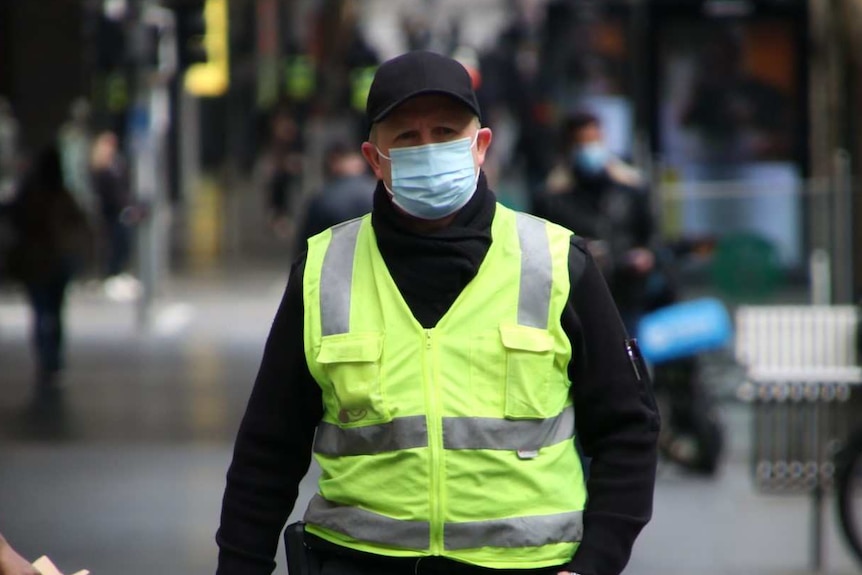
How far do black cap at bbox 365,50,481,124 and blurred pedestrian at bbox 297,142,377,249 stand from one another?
6.34 meters

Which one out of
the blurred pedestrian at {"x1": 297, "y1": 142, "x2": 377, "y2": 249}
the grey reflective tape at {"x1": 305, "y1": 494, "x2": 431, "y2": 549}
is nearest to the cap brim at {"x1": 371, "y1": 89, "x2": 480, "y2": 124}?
the grey reflective tape at {"x1": 305, "y1": 494, "x2": 431, "y2": 549}

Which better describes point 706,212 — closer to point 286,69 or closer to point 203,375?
point 203,375

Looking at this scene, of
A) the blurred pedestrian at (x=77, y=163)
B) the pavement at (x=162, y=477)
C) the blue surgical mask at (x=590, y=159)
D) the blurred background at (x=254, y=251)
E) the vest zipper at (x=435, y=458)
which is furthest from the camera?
the blurred pedestrian at (x=77, y=163)

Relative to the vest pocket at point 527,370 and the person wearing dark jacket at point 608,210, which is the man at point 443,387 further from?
the person wearing dark jacket at point 608,210

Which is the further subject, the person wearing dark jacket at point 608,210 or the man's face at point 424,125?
the person wearing dark jacket at point 608,210

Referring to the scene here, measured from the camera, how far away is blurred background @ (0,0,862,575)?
8.98m

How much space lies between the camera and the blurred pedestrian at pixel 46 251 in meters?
14.1

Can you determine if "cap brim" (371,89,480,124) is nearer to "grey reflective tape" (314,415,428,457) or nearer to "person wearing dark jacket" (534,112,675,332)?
"grey reflective tape" (314,415,428,457)

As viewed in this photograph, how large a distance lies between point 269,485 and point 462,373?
1.47ft

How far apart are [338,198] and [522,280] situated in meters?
6.69

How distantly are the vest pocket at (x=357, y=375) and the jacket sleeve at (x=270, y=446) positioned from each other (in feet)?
0.36

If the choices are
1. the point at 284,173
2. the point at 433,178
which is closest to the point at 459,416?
the point at 433,178

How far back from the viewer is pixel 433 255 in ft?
10.7

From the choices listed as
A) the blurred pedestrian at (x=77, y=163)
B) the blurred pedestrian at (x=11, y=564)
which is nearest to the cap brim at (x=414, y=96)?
the blurred pedestrian at (x=11, y=564)
